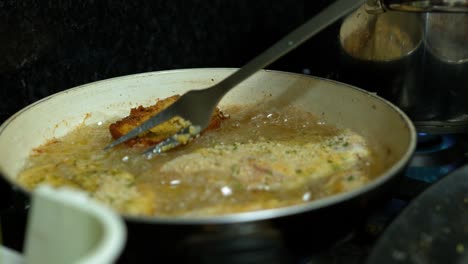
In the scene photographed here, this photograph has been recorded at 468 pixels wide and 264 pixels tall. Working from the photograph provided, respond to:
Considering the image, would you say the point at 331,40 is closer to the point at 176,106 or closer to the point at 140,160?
the point at 176,106

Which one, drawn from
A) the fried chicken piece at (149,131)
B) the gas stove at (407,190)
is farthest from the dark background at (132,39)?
the gas stove at (407,190)

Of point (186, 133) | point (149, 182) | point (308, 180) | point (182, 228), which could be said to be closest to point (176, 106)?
point (186, 133)

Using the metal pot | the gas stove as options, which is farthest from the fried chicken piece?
the gas stove

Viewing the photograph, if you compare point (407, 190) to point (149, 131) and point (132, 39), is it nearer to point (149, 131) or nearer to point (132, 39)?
point (149, 131)

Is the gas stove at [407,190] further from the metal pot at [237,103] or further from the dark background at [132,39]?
the dark background at [132,39]

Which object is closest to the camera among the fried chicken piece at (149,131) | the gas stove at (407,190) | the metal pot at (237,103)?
the metal pot at (237,103)

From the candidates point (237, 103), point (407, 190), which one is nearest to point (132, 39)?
point (237, 103)

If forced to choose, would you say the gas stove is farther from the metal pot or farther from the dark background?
the dark background

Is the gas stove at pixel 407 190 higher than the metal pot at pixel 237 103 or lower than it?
lower
